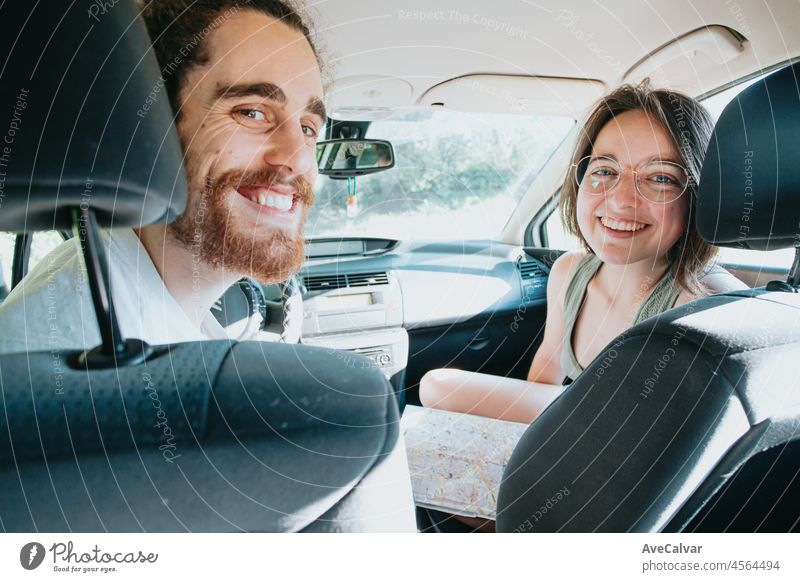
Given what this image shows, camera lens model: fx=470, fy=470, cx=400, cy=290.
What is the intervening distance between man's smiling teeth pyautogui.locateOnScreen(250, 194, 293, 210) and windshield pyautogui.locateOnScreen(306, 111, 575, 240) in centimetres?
11

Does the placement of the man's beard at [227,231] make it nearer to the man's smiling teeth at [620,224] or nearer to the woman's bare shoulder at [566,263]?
the man's smiling teeth at [620,224]

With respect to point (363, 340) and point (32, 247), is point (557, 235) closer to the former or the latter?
point (363, 340)

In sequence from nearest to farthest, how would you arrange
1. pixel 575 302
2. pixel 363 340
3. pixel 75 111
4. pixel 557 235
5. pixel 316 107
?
pixel 75 111, pixel 316 107, pixel 363 340, pixel 575 302, pixel 557 235

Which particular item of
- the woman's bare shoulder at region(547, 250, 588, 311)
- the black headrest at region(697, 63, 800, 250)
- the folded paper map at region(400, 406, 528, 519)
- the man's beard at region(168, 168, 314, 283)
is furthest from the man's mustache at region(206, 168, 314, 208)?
the woman's bare shoulder at region(547, 250, 588, 311)

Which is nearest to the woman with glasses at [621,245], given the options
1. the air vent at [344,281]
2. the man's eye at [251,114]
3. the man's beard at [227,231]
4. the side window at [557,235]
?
the side window at [557,235]

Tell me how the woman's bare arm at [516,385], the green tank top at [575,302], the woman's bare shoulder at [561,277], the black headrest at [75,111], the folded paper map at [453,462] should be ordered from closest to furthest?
the black headrest at [75,111], the folded paper map at [453,462], the woman's bare arm at [516,385], the green tank top at [575,302], the woman's bare shoulder at [561,277]

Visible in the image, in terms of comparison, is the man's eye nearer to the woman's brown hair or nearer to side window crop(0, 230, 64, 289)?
side window crop(0, 230, 64, 289)

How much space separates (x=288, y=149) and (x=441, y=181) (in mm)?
447

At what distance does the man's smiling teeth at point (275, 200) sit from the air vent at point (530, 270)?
73 centimetres

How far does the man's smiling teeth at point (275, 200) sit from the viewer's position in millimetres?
541

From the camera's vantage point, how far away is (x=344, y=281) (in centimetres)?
84

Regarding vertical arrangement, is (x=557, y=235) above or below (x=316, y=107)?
below

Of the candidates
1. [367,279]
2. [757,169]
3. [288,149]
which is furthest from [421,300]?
[757,169]

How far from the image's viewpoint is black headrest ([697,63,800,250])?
1.87 feet
